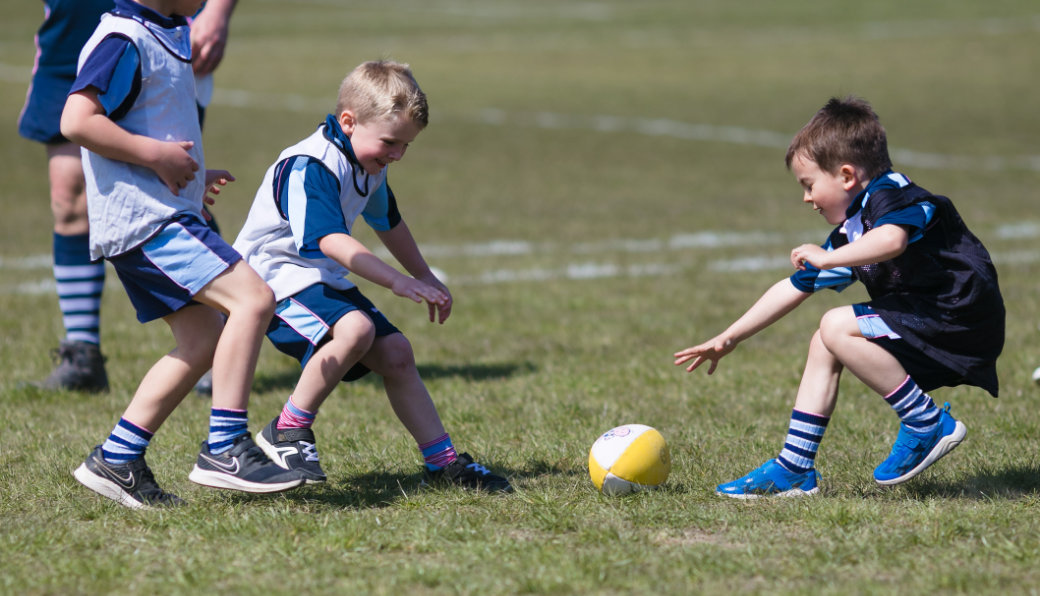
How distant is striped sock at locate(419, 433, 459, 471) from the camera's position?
448cm

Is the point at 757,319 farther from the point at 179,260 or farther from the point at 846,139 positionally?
the point at 179,260

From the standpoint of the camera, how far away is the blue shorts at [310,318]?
423 centimetres

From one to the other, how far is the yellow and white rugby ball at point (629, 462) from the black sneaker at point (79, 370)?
2870 millimetres

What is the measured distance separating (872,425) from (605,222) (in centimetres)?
636

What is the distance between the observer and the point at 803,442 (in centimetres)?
429

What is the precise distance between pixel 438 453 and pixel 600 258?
5.49 metres

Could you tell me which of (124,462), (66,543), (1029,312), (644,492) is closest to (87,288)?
(124,462)

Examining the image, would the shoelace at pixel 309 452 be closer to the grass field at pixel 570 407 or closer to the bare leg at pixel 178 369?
the grass field at pixel 570 407

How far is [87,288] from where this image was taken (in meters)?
6.21

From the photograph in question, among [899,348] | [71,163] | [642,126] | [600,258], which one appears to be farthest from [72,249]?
[642,126]

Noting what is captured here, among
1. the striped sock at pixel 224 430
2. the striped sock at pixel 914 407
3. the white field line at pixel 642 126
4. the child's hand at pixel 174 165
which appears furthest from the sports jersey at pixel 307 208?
the white field line at pixel 642 126

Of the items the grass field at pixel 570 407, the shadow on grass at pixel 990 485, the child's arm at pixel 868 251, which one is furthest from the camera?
the shadow on grass at pixel 990 485

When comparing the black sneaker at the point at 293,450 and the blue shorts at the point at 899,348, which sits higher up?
the blue shorts at the point at 899,348

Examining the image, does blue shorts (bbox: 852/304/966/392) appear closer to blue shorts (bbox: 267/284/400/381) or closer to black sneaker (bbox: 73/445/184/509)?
blue shorts (bbox: 267/284/400/381)
